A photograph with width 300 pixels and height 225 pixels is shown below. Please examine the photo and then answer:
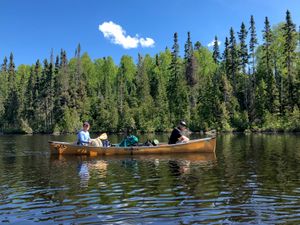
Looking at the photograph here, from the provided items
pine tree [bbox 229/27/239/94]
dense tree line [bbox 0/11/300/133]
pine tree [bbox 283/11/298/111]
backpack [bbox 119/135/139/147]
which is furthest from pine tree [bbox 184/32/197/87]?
backpack [bbox 119/135/139/147]

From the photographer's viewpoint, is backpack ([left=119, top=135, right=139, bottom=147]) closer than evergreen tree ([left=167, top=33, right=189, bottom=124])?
Yes

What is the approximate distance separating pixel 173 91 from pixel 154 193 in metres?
77.5

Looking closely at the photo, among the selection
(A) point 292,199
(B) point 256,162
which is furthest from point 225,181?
(B) point 256,162

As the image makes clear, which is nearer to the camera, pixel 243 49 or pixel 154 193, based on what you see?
pixel 154 193

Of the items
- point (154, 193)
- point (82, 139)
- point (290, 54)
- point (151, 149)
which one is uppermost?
point (290, 54)

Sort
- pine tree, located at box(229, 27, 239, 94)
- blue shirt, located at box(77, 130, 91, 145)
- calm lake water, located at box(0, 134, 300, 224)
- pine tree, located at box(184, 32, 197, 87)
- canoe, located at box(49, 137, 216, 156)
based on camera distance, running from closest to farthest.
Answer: calm lake water, located at box(0, 134, 300, 224), canoe, located at box(49, 137, 216, 156), blue shirt, located at box(77, 130, 91, 145), pine tree, located at box(229, 27, 239, 94), pine tree, located at box(184, 32, 197, 87)

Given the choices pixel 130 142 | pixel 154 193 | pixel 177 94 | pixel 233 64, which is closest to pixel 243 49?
pixel 233 64

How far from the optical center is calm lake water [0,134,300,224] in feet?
32.4

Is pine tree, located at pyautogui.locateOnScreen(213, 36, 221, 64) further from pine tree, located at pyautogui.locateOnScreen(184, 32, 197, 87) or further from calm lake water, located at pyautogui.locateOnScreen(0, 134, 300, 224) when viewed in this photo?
calm lake water, located at pyautogui.locateOnScreen(0, 134, 300, 224)

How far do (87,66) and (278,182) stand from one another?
10655 cm

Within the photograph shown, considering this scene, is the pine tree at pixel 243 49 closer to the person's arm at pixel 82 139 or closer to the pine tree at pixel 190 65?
the pine tree at pixel 190 65

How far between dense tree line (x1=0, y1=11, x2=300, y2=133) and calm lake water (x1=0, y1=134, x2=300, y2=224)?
47.4 metres

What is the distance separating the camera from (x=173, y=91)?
295ft

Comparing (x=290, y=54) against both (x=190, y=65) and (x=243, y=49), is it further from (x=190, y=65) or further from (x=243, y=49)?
(x=190, y=65)
